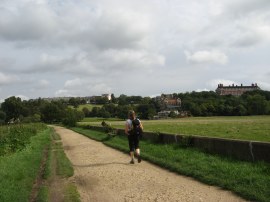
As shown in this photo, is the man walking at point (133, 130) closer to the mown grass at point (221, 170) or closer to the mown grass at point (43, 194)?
the mown grass at point (221, 170)

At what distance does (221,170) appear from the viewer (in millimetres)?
10859

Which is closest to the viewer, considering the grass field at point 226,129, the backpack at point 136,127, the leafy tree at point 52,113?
the backpack at point 136,127

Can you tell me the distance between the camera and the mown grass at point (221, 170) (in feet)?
28.4

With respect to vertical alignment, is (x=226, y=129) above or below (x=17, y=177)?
below

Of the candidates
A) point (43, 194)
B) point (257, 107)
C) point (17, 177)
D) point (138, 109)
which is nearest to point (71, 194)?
point (43, 194)

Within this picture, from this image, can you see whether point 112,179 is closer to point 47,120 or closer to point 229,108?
point 229,108

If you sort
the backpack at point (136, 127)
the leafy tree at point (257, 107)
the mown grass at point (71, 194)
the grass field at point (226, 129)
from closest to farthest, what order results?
1. the mown grass at point (71, 194)
2. the backpack at point (136, 127)
3. the grass field at point (226, 129)
4. the leafy tree at point (257, 107)

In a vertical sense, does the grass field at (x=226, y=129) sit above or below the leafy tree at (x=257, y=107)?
below

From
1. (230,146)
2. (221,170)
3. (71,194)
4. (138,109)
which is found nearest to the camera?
(71,194)

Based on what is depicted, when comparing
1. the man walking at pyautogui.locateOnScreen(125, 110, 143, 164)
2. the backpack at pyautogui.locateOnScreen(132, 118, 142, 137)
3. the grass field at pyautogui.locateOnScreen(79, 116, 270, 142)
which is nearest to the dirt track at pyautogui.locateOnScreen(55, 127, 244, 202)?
the man walking at pyautogui.locateOnScreen(125, 110, 143, 164)

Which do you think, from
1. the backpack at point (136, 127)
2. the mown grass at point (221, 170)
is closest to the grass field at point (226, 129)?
the mown grass at point (221, 170)

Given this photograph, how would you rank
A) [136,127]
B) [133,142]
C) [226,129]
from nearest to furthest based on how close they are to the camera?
[136,127] < [133,142] < [226,129]

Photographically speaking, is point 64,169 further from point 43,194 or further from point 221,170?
point 221,170

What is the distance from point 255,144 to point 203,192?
3467 millimetres
